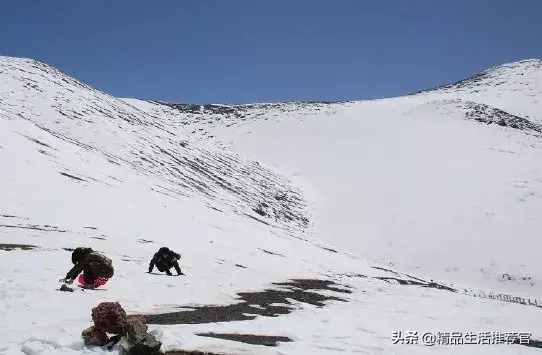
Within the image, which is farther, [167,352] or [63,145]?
[63,145]

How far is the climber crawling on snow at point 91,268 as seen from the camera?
1197cm

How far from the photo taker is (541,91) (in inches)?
5531

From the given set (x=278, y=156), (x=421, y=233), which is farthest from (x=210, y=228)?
(x=278, y=156)

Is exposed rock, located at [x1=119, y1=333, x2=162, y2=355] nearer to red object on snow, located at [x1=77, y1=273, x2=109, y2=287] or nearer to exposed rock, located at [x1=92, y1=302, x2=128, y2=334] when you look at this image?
exposed rock, located at [x1=92, y1=302, x2=128, y2=334]

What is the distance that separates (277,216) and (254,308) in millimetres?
38140

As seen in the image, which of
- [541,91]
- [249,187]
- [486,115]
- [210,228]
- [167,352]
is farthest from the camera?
[541,91]

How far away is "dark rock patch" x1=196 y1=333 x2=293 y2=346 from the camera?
8547mm

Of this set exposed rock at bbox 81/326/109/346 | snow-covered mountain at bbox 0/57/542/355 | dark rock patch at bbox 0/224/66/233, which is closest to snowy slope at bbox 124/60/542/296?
snow-covered mountain at bbox 0/57/542/355

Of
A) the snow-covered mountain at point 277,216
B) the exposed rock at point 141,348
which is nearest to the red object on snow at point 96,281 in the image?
the snow-covered mountain at point 277,216

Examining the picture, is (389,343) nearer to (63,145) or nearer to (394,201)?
(63,145)

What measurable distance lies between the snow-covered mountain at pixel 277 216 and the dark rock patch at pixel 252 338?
1.18 ft

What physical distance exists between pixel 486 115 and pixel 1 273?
96483mm

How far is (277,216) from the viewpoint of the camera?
50.6 m

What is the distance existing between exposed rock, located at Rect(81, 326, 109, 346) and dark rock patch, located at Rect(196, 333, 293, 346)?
5.93 feet
